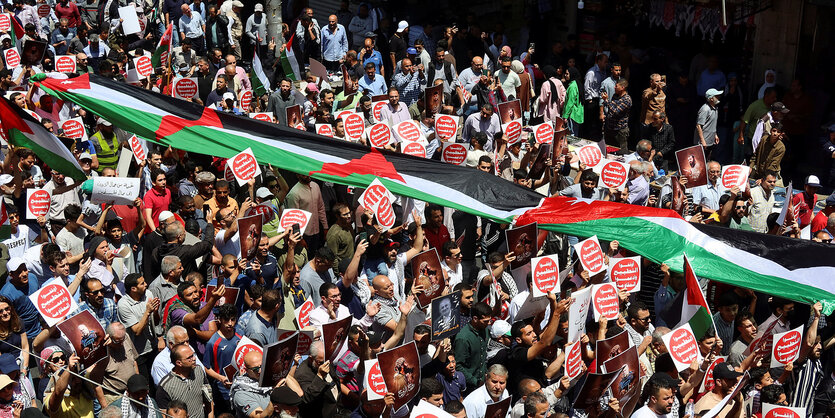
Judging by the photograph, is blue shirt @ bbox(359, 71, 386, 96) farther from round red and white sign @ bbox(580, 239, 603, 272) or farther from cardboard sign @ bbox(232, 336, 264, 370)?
cardboard sign @ bbox(232, 336, 264, 370)

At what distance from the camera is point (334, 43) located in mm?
19125

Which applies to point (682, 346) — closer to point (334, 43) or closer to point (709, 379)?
point (709, 379)

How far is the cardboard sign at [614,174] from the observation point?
12242mm

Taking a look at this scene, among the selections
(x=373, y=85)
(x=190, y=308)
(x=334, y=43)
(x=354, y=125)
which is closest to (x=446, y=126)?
(x=354, y=125)

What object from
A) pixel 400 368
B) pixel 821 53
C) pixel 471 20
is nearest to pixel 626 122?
pixel 821 53

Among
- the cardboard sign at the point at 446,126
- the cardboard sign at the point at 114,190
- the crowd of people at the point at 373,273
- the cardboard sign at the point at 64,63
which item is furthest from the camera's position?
the cardboard sign at the point at 64,63

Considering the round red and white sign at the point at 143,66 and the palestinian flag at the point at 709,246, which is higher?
the round red and white sign at the point at 143,66

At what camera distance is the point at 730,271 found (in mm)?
10453

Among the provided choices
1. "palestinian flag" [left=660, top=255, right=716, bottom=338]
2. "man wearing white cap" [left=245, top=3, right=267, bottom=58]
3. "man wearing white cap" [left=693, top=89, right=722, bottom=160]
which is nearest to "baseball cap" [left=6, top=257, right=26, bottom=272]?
"palestinian flag" [left=660, top=255, right=716, bottom=338]

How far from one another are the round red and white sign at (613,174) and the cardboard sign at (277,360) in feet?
16.9

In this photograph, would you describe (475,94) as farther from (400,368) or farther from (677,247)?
(400,368)

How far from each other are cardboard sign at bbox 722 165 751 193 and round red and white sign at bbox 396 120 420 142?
3724mm

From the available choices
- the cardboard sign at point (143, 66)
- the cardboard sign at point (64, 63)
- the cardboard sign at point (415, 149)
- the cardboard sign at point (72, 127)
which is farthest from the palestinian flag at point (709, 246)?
the cardboard sign at point (64, 63)

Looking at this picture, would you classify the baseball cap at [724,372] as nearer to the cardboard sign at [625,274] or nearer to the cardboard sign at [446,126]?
the cardboard sign at [625,274]
